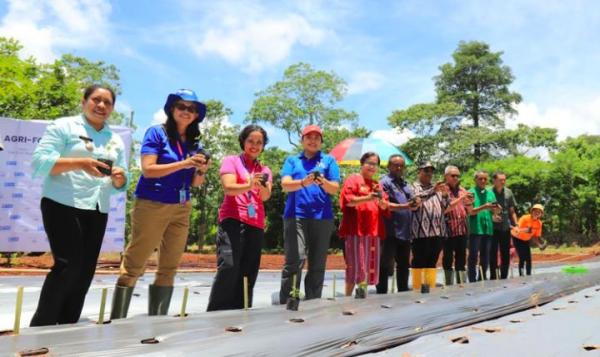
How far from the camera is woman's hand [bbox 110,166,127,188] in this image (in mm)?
2746

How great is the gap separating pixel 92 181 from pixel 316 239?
1812mm

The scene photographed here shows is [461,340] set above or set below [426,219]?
below

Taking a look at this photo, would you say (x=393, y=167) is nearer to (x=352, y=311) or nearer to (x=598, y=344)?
(x=352, y=311)

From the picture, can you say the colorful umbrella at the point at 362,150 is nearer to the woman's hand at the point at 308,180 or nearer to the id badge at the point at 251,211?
the woman's hand at the point at 308,180

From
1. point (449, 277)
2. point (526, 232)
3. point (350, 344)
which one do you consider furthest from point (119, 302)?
point (526, 232)

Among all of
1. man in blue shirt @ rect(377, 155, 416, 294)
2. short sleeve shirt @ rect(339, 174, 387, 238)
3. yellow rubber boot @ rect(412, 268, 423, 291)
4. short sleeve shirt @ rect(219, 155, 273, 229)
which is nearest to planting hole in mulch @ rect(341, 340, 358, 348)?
short sleeve shirt @ rect(219, 155, 273, 229)

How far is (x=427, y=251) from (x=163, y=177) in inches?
123

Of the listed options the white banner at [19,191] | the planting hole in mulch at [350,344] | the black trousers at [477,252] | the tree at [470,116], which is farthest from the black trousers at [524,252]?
the tree at [470,116]

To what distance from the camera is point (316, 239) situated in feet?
13.2

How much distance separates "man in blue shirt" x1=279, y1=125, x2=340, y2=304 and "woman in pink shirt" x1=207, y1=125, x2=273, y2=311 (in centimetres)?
37

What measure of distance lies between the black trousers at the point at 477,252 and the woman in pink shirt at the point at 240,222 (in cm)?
350

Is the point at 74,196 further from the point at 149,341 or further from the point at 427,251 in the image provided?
the point at 427,251

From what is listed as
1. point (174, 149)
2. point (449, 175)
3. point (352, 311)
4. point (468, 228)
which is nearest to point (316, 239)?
point (352, 311)

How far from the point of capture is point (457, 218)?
583cm
